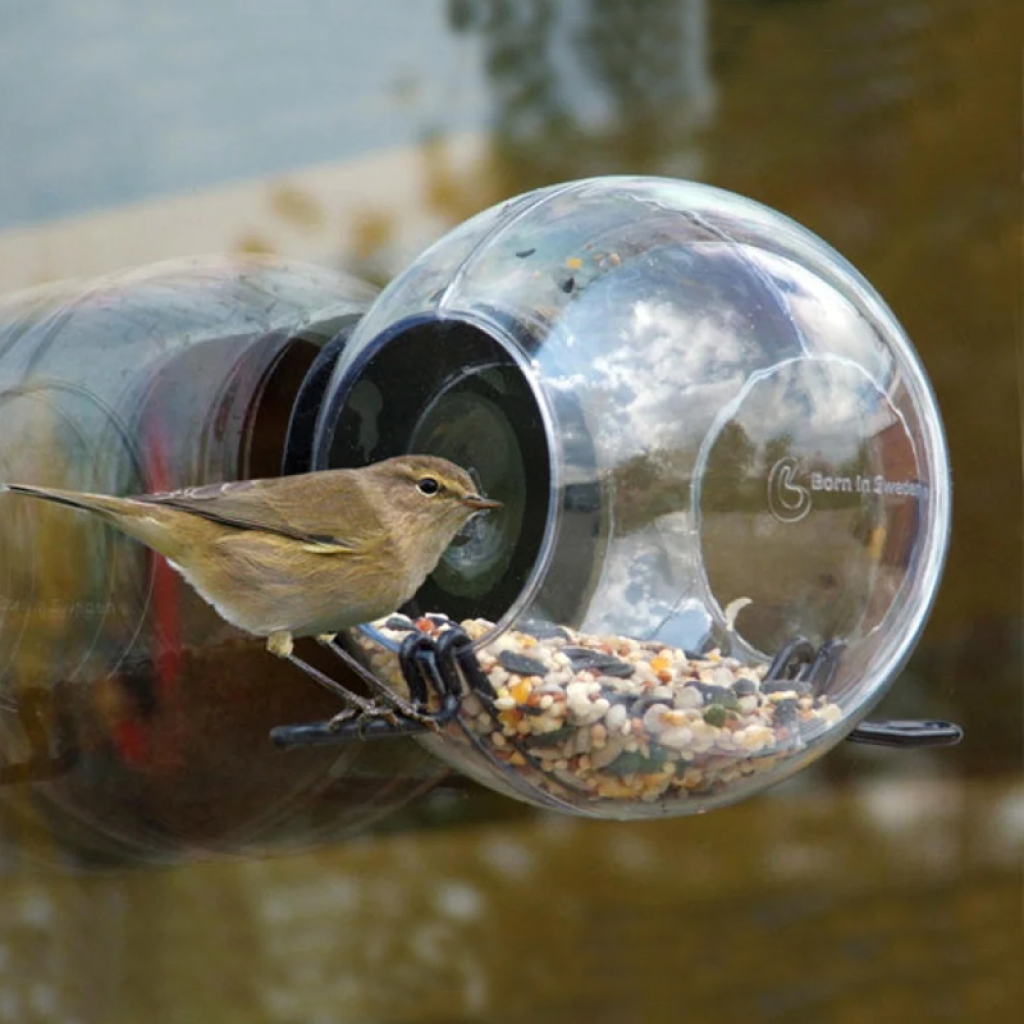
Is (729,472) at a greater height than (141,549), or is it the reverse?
(729,472)

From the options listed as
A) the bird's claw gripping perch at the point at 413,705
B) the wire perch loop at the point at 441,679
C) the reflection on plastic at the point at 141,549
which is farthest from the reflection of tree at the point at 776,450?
the reflection on plastic at the point at 141,549

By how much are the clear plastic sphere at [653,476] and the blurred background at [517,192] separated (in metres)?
0.61

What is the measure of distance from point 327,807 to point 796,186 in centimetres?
126

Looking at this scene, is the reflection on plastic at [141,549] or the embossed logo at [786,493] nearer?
the embossed logo at [786,493]

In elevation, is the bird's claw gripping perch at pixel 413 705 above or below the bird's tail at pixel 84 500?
below

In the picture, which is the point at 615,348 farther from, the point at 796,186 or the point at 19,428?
the point at 796,186

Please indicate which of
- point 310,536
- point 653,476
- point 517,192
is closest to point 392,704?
point 310,536

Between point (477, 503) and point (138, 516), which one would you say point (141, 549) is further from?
point (477, 503)

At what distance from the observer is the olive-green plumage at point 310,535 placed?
121 centimetres

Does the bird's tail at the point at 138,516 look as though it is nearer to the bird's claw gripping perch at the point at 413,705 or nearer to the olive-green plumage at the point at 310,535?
the olive-green plumage at the point at 310,535

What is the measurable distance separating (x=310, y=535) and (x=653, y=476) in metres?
0.25

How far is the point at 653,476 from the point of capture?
1185mm

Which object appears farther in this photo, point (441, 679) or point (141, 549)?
point (141, 549)

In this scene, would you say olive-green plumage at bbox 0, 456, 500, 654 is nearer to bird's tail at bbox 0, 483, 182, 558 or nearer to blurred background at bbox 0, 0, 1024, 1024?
bird's tail at bbox 0, 483, 182, 558
